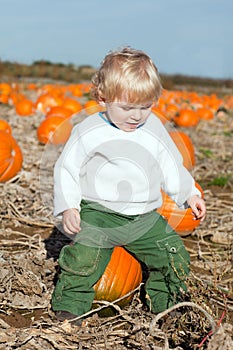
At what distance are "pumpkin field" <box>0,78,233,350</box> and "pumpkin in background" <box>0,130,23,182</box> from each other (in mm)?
11

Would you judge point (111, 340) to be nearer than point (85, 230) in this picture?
Yes

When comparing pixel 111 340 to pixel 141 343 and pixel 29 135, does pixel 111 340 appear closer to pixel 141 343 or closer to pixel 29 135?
pixel 141 343

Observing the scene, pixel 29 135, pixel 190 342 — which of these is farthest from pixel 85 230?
pixel 29 135

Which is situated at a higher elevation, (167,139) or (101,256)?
(167,139)

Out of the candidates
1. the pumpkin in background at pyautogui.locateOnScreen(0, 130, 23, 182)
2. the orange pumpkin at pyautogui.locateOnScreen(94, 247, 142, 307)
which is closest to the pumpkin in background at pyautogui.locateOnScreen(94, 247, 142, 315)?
the orange pumpkin at pyautogui.locateOnScreen(94, 247, 142, 307)

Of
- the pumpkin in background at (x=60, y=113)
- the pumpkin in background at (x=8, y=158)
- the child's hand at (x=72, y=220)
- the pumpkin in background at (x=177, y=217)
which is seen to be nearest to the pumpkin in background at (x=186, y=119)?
the pumpkin in background at (x=60, y=113)

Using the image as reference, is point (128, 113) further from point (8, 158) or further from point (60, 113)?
point (60, 113)

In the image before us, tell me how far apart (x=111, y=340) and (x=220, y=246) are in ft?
6.58

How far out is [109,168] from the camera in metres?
3.32

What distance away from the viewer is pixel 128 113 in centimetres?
318

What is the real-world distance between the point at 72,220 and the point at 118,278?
0.53 meters

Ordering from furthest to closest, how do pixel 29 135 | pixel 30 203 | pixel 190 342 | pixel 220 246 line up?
pixel 29 135, pixel 30 203, pixel 220 246, pixel 190 342

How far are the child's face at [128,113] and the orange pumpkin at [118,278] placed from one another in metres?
0.78

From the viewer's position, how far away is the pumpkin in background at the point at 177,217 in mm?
4281
